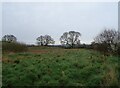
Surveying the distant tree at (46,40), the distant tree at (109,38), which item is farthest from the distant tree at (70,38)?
the distant tree at (109,38)

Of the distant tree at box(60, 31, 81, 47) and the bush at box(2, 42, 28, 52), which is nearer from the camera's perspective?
the bush at box(2, 42, 28, 52)

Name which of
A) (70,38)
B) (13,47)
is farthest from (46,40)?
(13,47)

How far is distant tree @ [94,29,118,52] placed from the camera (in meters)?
24.0

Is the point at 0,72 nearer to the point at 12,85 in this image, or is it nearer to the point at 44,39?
the point at 12,85

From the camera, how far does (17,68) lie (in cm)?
1261

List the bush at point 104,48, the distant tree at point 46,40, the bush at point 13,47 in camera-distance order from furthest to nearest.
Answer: the distant tree at point 46,40 < the bush at point 13,47 < the bush at point 104,48

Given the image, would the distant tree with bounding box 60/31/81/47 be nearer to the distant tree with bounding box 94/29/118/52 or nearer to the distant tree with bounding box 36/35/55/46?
the distant tree with bounding box 36/35/55/46

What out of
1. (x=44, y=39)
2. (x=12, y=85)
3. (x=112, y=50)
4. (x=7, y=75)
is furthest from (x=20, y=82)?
(x=44, y=39)

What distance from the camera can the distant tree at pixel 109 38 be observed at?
24.0 m

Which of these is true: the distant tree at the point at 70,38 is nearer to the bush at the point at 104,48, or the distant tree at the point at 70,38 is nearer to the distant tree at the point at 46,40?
the distant tree at the point at 46,40

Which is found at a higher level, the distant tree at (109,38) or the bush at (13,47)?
the distant tree at (109,38)

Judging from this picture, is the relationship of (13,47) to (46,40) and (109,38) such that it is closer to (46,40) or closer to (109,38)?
(109,38)

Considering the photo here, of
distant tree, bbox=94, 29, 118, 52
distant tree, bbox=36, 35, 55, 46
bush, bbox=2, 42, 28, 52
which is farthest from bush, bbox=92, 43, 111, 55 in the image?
distant tree, bbox=36, 35, 55, 46

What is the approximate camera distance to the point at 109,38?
89.1 ft
